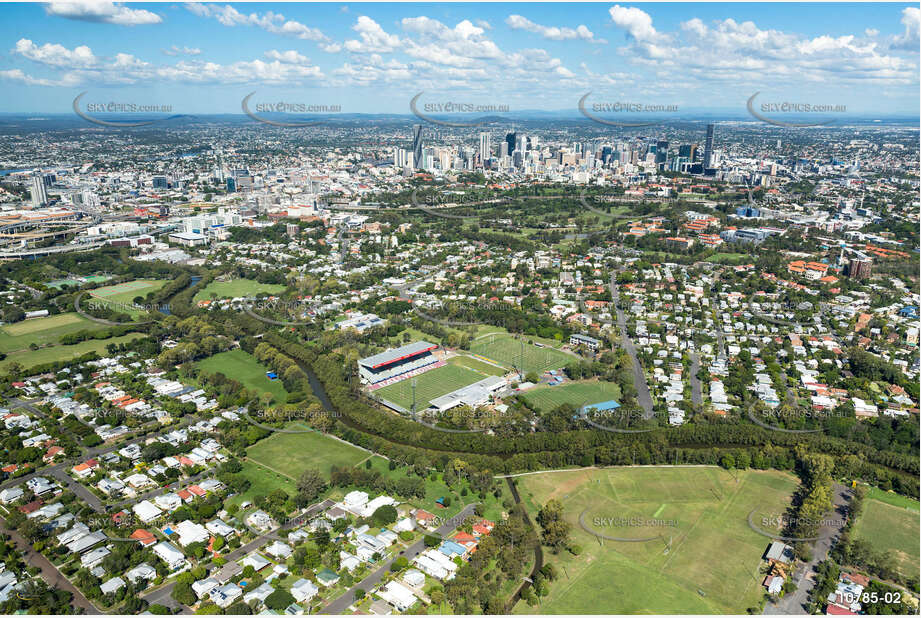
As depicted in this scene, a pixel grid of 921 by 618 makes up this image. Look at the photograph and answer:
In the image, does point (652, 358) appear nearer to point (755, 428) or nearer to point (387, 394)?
point (755, 428)

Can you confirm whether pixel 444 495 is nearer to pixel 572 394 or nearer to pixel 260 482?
pixel 260 482

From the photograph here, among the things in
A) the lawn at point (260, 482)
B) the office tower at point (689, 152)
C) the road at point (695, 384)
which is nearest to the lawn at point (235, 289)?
the lawn at point (260, 482)

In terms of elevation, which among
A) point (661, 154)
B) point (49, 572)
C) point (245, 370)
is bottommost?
point (49, 572)

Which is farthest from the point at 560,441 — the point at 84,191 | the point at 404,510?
the point at 84,191

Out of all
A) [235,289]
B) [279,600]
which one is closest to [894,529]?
[279,600]

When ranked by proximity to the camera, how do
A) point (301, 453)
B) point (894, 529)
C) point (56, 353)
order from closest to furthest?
point (894, 529) < point (301, 453) < point (56, 353)

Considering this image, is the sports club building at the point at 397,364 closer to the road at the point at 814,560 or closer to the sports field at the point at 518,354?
the sports field at the point at 518,354
